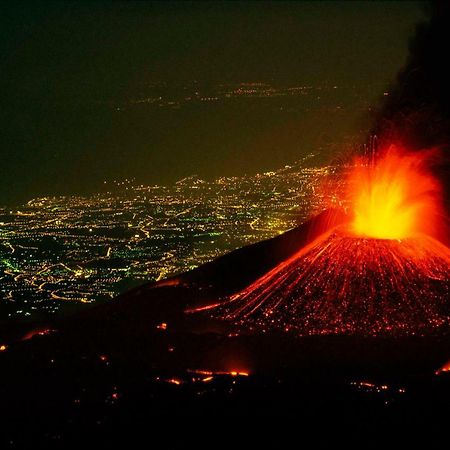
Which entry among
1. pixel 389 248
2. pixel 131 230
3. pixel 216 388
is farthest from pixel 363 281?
pixel 131 230

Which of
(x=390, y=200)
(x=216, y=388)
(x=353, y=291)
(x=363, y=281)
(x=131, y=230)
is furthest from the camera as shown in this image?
(x=131, y=230)

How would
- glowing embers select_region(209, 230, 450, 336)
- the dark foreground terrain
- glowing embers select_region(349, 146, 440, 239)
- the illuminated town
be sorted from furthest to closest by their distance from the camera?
the illuminated town, glowing embers select_region(349, 146, 440, 239), glowing embers select_region(209, 230, 450, 336), the dark foreground terrain

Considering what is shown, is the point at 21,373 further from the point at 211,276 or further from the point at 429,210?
the point at 429,210

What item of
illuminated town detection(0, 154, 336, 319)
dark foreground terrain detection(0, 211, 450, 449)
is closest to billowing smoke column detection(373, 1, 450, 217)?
dark foreground terrain detection(0, 211, 450, 449)

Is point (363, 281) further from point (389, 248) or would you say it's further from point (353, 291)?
point (389, 248)

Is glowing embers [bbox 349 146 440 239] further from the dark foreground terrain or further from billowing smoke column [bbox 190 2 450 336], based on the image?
the dark foreground terrain

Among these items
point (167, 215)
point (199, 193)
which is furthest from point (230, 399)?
point (199, 193)
